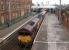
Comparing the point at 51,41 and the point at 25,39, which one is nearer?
the point at 25,39

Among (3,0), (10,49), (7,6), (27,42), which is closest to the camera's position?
(27,42)

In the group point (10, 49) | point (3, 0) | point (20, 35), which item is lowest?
point (10, 49)

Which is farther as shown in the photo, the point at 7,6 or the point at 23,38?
the point at 7,6

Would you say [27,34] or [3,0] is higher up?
[3,0]

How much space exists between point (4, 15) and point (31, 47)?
28.1m

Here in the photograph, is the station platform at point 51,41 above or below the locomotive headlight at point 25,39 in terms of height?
below

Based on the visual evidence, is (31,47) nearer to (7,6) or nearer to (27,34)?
(27,34)

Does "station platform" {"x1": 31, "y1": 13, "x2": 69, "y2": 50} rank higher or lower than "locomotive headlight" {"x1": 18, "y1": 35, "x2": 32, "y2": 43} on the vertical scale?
lower

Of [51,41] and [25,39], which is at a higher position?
[25,39]

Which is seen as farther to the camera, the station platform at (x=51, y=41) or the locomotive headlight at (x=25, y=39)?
the station platform at (x=51, y=41)

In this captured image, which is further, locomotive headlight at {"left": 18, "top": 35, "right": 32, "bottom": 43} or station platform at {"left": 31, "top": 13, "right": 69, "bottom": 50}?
station platform at {"left": 31, "top": 13, "right": 69, "bottom": 50}

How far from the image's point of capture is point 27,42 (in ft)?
68.0

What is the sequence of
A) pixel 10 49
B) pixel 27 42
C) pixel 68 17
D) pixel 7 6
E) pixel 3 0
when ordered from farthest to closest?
1. pixel 7 6
2. pixel 3 0
3. pixel 68 17
4. pixel 10 49
5. pixel 27 42

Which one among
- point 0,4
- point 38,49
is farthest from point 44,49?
point 0,4
